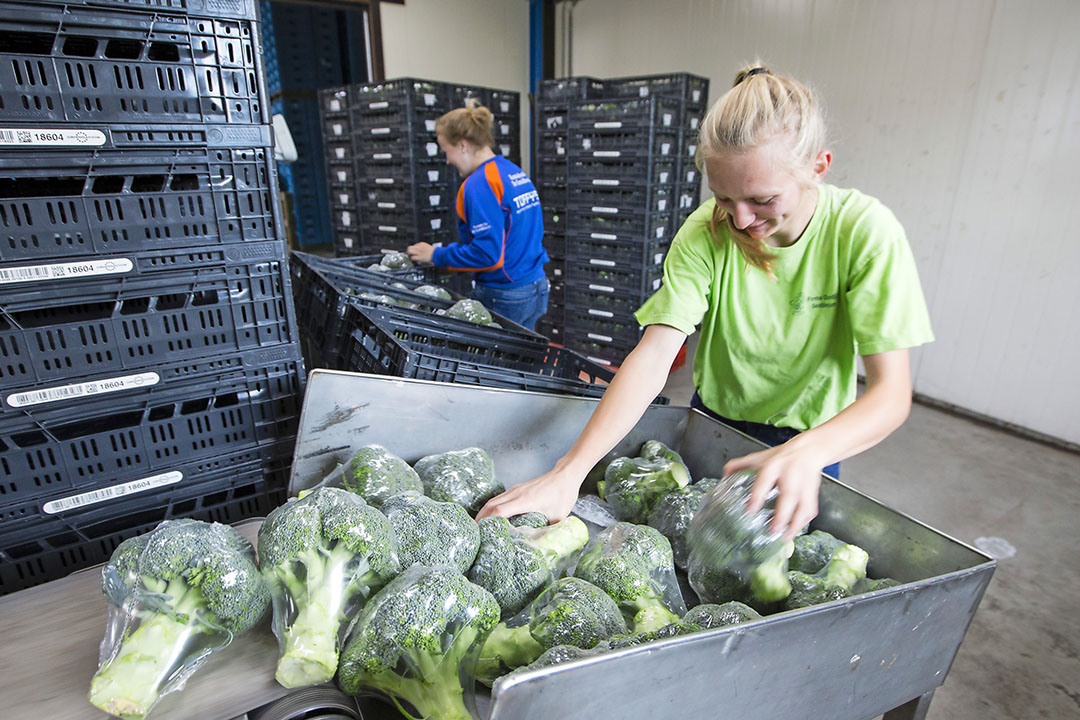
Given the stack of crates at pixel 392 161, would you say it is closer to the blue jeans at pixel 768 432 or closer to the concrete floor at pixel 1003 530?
the concrete floor at pixel 1003 530

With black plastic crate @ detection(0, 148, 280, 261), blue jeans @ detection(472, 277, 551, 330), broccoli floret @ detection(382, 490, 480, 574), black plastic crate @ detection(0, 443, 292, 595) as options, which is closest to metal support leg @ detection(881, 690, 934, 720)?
broccoli floret @ detection(382, 490, 480, 574)

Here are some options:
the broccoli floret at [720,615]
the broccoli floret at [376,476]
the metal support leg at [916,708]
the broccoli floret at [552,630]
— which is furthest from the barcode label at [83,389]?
the metal support leg at [916,708]

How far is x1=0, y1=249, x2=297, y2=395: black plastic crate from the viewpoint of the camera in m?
1.10

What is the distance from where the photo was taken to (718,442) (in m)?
1.27

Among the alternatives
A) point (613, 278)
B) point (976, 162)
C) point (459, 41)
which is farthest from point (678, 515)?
point (459, 41)

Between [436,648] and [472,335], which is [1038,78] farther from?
[436,648]

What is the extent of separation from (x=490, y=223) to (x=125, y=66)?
5.90 ft

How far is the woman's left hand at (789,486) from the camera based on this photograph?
840 mm

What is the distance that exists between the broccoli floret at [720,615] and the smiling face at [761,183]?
0.62 meters

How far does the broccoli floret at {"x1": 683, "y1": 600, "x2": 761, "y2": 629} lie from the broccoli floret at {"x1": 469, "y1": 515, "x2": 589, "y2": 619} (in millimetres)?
223

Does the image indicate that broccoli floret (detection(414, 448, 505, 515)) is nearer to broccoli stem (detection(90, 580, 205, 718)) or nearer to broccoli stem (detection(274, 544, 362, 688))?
broccoli stem (detection(274, 544, 362, 688))

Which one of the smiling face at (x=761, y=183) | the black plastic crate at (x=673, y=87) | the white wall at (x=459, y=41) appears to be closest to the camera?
the smiling face at (x=761, y=183)

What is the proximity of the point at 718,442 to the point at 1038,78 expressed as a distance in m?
3.30

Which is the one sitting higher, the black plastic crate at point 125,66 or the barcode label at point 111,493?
the black plastic crate at point 125,66
